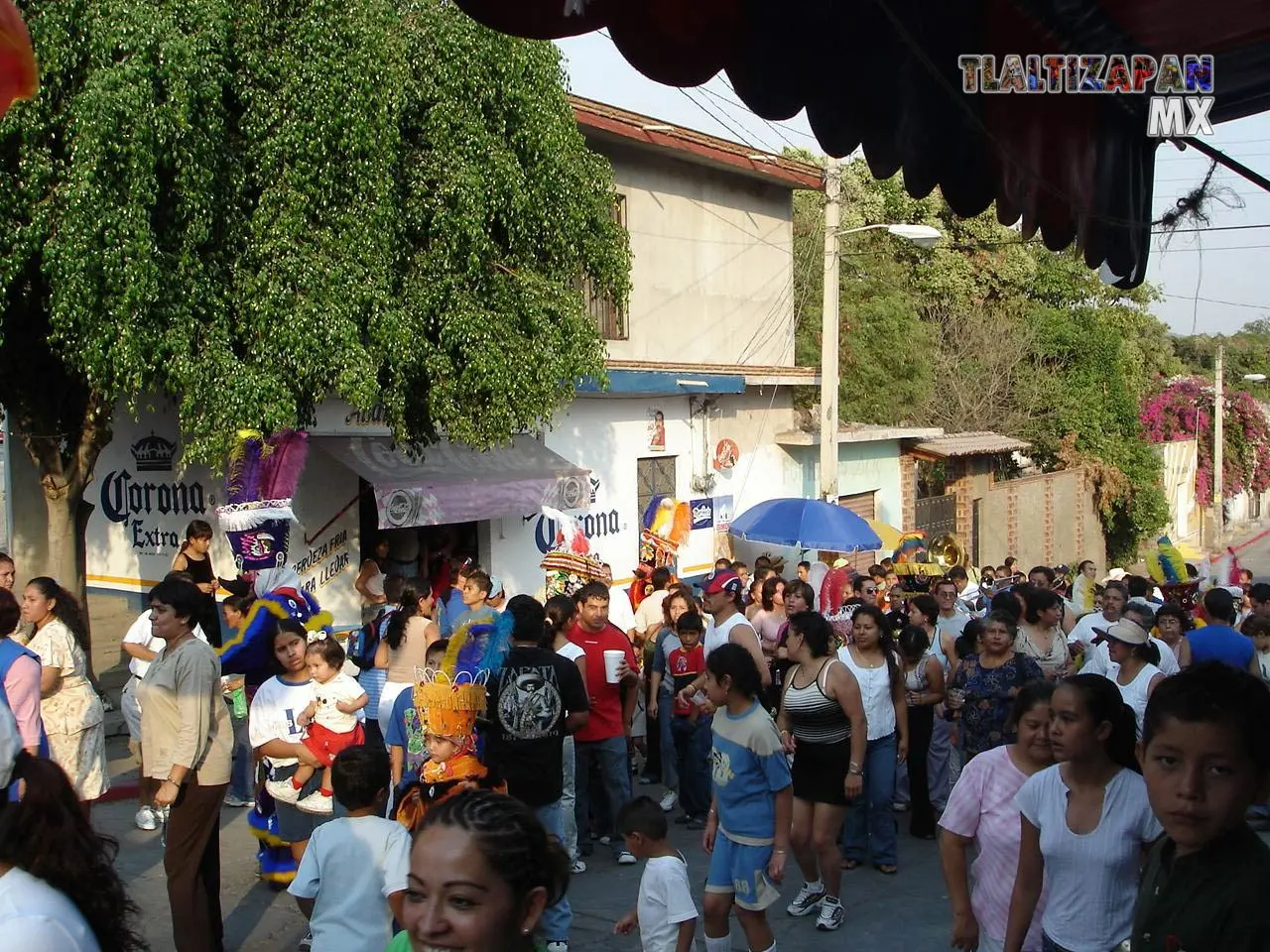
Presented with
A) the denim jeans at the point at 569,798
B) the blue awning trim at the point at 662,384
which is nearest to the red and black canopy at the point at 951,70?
the denim jeans at the point at 569,798

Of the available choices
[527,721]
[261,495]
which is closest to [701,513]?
[261,495]

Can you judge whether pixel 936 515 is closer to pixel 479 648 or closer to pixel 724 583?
pixel 724 583

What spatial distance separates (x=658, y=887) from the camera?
498 cm

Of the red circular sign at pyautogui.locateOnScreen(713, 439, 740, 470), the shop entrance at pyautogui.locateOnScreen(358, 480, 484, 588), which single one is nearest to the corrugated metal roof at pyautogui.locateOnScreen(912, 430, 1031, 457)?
the red circular sign at pyautogui.locateOnScreen(713, 439, 740, 470)

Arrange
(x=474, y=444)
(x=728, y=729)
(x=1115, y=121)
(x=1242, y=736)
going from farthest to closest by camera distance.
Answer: (x=474, y=444)
(x=728, y=729)
(x=1115, y=121)
(x=1242, y=736)

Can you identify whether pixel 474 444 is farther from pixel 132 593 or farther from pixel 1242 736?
pixel 1242 736

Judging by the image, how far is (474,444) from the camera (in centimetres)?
1207

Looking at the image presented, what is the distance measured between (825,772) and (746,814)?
3.54ft

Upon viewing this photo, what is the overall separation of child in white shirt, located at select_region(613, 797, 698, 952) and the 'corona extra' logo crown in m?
9.41

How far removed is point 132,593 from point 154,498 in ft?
3.60

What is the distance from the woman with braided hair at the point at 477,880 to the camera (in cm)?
224

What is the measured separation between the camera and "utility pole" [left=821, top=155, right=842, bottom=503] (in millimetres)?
16031

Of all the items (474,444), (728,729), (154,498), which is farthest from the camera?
(154,498)

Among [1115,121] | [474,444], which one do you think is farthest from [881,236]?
[1115,121]
